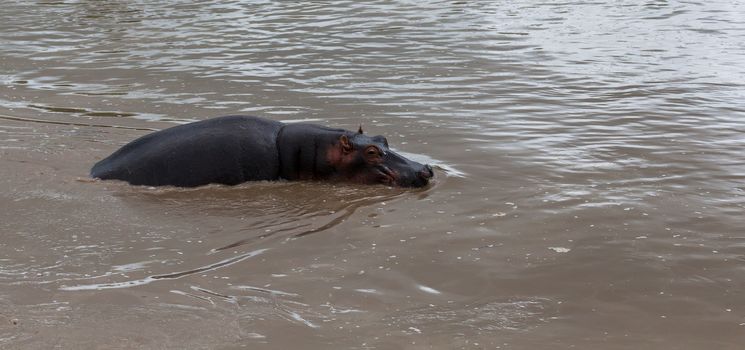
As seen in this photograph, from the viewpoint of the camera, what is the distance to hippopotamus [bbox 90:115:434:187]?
7000 mm

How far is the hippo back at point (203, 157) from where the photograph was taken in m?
6.99

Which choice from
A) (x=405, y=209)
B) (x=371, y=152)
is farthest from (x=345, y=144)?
(x=405, y=209)

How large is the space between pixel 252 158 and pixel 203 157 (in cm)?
33

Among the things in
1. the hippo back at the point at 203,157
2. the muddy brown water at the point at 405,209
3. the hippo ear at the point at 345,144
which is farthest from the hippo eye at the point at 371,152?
the hippo back at the point at 203,157

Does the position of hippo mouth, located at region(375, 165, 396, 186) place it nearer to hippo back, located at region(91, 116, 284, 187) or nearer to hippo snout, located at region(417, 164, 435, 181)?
hippo snout, located at region(417, 164, 435, 181)

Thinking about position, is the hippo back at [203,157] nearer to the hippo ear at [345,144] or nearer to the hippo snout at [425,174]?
the hippo ear at [345,144]

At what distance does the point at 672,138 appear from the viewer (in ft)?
27.1

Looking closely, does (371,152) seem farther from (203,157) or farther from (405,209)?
(203,157)

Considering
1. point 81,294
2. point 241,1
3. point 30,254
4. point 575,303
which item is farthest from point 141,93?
point 241,1

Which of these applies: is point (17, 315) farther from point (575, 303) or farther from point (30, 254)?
point (575, 303)

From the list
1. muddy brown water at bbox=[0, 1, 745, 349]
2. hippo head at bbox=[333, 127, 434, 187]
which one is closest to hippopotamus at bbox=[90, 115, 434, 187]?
hippo head at bbox=[333, 127, 434, 187]

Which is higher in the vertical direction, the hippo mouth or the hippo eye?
the hippo eye

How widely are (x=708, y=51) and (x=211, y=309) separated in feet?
30.3

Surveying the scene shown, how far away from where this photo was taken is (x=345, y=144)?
719 cm
